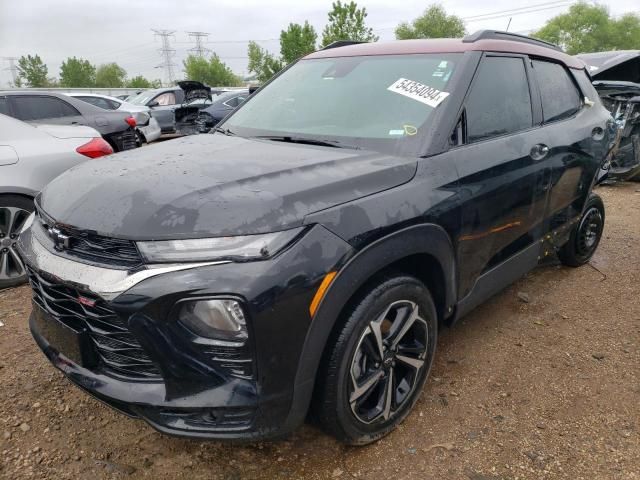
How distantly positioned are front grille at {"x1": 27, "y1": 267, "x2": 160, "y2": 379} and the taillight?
8.24 feet

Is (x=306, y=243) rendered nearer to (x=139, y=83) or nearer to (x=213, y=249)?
(x=213, y=249)

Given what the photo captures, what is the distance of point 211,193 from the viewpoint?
6.00 ft

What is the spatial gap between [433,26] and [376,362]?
70.6 meters

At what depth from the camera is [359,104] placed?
267cm

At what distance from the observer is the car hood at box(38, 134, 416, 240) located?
172 cm

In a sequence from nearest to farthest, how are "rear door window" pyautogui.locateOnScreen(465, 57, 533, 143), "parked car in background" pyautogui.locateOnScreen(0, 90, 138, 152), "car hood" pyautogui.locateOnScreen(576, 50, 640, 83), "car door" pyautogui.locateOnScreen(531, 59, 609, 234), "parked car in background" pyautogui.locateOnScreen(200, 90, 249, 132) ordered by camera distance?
"rear door window" pyautogui.locateOnScreen(465, 57, 533, 143) → "car door" pyautogui.locateOnScreen(531, 59, 609, 234) → "parked car in background" pyautogui.locateOnScreen(0, 90, 138, 152) → "car hood" pyautogui.locateOnScreen(576, 50, 640, 83) → "parked car in background" pyautogui.locateOnScreen(200, 90, 249, 132)

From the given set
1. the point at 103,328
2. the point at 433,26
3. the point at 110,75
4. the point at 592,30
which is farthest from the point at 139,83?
the point at 103,328

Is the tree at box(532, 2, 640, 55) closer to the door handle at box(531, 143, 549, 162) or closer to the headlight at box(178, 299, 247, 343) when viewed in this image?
the door handle at box(531, 143, 549, 162)

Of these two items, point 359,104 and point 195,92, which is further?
point 195,92

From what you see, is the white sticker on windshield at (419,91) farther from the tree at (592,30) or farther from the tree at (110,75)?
the tree at (110,75)

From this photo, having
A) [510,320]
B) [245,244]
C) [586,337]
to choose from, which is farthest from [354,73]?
[586,337]

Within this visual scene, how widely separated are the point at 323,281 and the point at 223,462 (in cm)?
105

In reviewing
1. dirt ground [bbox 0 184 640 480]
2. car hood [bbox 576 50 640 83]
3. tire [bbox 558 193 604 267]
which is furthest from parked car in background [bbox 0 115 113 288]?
car hood [bbox 576 50 640 83]

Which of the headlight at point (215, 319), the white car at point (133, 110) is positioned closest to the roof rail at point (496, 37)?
the headlight at point (215, 319)
